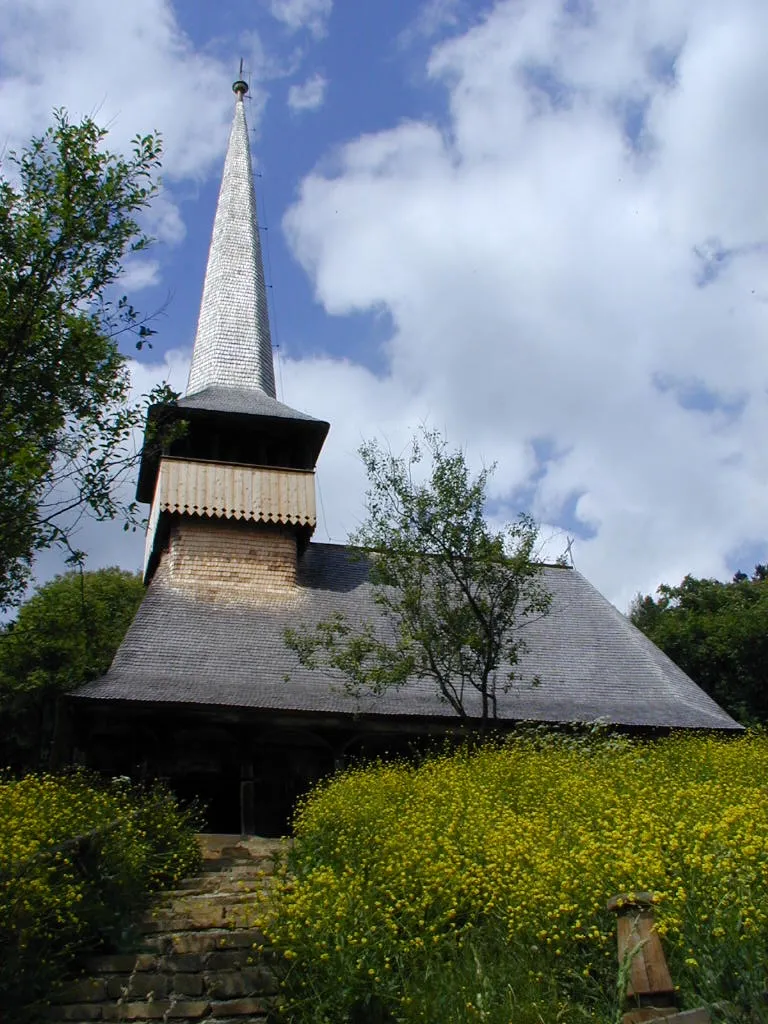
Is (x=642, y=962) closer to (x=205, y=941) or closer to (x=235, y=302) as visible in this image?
(x=205, y=941)

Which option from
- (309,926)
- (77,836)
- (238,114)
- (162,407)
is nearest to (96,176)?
(162,407)

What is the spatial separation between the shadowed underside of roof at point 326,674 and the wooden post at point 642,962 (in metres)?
7.61

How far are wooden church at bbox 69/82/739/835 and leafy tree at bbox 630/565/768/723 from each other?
5.21 meters

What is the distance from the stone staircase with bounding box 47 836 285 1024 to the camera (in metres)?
5.83

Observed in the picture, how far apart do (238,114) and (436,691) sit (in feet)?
54.8

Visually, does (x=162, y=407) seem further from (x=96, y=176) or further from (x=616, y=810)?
(x=616, y=810)

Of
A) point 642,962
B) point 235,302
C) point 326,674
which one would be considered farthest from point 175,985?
point 235,302

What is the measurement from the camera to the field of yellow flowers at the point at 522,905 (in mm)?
5113

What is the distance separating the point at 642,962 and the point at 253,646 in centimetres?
988

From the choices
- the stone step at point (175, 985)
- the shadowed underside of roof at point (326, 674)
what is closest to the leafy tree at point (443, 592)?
the shadowed underside of roof at point (326, 674)

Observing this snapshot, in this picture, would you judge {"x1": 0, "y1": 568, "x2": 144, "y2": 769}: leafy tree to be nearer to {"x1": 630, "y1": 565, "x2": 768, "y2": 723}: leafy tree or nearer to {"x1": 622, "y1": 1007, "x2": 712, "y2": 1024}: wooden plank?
{"x1": 630, "y1": 565, "x2": 768, "y2": 723}: leafy tree

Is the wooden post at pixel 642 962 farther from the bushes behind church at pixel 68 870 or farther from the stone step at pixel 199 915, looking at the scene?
the bushes behind church at pixel 68 870

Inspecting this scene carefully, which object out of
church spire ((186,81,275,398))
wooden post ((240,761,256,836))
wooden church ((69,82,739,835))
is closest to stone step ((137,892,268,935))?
wooden church ((69,82,739,835))

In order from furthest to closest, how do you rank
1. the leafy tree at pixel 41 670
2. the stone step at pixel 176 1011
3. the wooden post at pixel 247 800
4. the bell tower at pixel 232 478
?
the leafy tree at pixel 41 670 < the bell tower at pixel 232 478 < the wooden post at pixel 247 800 < the stone step at pixel 176 1011
